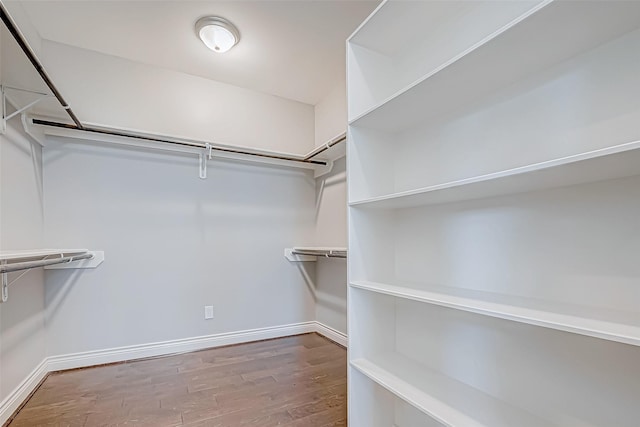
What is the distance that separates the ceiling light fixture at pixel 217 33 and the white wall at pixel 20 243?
4.32 feet

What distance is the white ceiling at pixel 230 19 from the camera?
1938 mm

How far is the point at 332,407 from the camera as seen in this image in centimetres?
177

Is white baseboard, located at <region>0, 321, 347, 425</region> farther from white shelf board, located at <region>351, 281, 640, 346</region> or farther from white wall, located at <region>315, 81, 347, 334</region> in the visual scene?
white shelf board, located at <region>351, 281, 640, 346</region>

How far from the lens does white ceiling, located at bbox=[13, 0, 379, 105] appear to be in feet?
6.36

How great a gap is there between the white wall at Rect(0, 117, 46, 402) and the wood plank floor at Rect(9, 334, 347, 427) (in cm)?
25

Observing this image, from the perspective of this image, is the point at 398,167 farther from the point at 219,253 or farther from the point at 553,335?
the point at 219,253

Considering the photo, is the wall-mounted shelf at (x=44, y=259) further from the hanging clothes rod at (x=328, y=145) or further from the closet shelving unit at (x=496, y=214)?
the hanging clothes rod at (x=328, y=145)

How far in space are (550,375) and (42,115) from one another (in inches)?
126

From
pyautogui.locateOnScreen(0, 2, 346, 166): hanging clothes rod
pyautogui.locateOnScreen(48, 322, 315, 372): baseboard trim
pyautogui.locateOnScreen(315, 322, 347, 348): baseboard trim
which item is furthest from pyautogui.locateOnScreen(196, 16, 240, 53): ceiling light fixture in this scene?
pyautogui.locateOnScreen(315, 322, 347, 348): baseboard trim

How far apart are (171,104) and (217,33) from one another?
86 centimetres

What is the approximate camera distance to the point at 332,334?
2924 mm

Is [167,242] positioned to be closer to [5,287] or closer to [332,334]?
[5,287]

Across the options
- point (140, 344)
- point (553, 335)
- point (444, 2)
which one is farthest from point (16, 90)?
point (553, 335)

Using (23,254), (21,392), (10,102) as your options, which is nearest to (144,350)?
(21,392)
